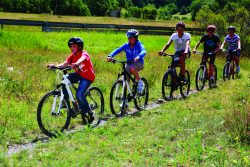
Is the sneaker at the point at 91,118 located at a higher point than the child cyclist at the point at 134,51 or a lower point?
lower

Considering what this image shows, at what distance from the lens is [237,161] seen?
6535 millimetres

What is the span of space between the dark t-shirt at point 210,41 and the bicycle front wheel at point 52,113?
725 centimetres

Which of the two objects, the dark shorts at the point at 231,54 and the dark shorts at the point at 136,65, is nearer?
the dark shorts at the point at 136,65

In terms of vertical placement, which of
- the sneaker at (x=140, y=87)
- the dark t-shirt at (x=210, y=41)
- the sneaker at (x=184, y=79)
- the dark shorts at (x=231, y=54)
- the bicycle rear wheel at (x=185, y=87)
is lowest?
the bicycle rear wheel at (x=185, y=87)

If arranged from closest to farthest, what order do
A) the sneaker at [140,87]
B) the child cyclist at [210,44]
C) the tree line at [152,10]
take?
1. the sneaker at [140,87]
2. the child cyclist at [210,44]
3. the tree line at [152,10]

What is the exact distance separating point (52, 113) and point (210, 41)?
25.4 feet

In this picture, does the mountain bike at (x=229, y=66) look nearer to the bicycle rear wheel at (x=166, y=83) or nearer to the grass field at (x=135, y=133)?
the grass field at (x=135, y=133)

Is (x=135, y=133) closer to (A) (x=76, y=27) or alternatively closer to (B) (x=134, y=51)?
(B) (x=134, y=51)

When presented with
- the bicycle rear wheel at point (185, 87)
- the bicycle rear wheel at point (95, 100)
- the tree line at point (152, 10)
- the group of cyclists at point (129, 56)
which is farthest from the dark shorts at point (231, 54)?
the tree line at point (152, 10)

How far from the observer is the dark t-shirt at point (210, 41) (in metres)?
14.3

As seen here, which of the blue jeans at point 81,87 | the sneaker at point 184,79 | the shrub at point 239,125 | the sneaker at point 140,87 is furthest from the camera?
the sneaker at point 184,79

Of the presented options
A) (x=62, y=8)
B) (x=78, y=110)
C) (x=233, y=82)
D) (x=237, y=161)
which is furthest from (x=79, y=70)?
→ (x=62, y=8)

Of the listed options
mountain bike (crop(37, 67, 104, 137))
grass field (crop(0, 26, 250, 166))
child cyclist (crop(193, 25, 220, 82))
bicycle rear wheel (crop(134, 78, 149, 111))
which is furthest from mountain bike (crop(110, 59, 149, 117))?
child cyclist (crop(193, 25, 220, 82))

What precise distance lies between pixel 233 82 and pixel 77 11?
286 feet
